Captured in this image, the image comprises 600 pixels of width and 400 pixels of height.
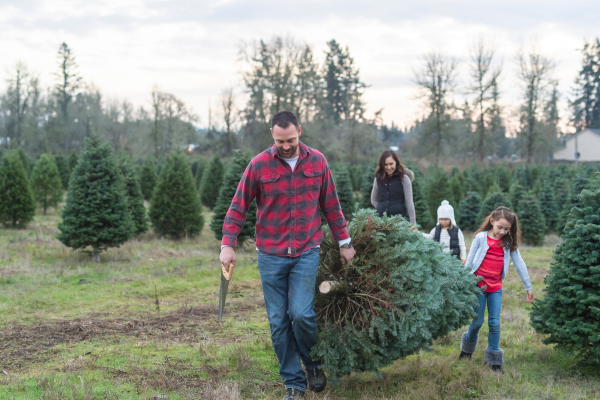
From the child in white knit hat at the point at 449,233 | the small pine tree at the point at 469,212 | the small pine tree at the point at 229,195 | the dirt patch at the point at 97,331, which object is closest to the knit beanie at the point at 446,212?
the child in white knit hat at the point at 449,233

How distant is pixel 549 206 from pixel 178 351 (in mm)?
18742

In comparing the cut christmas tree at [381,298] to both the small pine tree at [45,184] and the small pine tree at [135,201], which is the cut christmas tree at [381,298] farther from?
the small pine tree at [45,184]

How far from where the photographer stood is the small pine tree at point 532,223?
16997 millimetres

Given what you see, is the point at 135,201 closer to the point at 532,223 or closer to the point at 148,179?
the point at 148,179

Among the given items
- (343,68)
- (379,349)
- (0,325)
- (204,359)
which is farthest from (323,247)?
(343,68)

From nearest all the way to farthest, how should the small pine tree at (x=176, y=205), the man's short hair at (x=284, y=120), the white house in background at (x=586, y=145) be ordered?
the man's short hair at (x=284, y=120) < the small pine tree at (x=176, y=205) < the white house in background at (x=586, y=145)

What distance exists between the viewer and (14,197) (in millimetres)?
14859

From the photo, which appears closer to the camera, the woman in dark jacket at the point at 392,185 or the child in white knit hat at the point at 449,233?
the child in white knit hat at the point at 449,233

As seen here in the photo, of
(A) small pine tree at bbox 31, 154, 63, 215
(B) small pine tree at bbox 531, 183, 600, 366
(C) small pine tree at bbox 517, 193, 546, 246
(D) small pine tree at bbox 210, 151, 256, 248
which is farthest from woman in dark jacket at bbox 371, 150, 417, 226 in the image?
(A) small pine tree at bbox 31, 154, 63, 215

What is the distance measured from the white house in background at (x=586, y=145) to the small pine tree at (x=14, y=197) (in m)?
61.6

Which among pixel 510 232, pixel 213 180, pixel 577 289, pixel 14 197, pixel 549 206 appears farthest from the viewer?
pixel 213 180

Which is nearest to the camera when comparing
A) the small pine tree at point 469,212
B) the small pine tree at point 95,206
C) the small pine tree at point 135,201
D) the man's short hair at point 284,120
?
the man's short hair at point 284,120

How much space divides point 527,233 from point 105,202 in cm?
1421

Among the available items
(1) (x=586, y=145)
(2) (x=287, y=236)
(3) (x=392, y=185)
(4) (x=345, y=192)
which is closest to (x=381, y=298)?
(2) (x=287, y=236)
